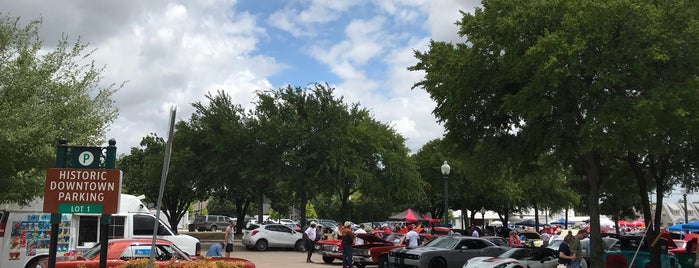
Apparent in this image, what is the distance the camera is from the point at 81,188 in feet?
34.3

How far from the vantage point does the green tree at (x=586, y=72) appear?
50.5 feet

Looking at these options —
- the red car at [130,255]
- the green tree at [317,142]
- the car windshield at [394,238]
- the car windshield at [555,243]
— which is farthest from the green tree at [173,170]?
the red car at [130,255]

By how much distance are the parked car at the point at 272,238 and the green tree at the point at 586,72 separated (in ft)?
52.3

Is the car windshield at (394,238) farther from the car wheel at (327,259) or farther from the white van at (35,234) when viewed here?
the white van at (35,234)

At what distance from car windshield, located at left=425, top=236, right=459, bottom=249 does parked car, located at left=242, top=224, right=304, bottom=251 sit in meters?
13.7

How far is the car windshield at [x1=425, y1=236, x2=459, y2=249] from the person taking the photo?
19016mm

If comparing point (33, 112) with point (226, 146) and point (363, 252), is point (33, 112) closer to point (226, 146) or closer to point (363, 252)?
point (363, 252)

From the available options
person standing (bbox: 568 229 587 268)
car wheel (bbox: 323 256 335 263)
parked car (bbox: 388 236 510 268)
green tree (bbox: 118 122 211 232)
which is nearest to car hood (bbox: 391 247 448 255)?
parked car (bbox: 388 236 510 268)

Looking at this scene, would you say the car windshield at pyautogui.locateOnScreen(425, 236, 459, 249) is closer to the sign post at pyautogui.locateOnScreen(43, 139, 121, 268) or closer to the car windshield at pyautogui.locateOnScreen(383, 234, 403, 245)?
the car windshield at pyautogui.locateOnScreen(383, 234, 403, 245)

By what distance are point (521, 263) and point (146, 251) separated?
9460mm

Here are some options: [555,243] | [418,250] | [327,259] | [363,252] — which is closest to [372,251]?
[363,252]

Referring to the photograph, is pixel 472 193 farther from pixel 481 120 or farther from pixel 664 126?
pixel 664 126

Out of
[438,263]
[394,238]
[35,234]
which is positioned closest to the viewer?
[35,234]

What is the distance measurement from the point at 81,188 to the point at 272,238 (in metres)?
21.8
